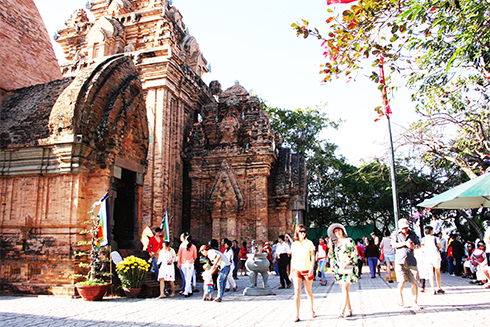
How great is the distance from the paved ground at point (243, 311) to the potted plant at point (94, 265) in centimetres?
24

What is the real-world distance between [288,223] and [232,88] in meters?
7.18

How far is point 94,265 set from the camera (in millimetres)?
8320

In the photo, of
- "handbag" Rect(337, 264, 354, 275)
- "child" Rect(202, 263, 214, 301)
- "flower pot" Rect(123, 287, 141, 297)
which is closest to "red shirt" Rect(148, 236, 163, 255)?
"flower pot" Rect(123, 287, 141, 297)

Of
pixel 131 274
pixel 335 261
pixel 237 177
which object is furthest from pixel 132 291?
pixel 237 177

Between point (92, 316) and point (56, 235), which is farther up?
point (56, 235)

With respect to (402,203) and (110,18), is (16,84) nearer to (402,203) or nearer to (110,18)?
(110,18)

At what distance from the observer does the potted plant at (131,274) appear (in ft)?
27.5

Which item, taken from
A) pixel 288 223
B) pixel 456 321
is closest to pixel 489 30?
pixel 456 321

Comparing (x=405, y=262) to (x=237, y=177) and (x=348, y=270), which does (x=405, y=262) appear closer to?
(x=348, y=270)

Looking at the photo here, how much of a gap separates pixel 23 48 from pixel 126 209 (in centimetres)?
701

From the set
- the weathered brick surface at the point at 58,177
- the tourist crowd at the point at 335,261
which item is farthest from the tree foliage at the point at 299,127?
the weathered brick surface at the point at 58,177

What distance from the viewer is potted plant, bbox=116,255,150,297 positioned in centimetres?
837

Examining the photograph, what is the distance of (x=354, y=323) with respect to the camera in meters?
5.58

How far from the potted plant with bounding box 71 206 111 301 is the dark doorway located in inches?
71.8
